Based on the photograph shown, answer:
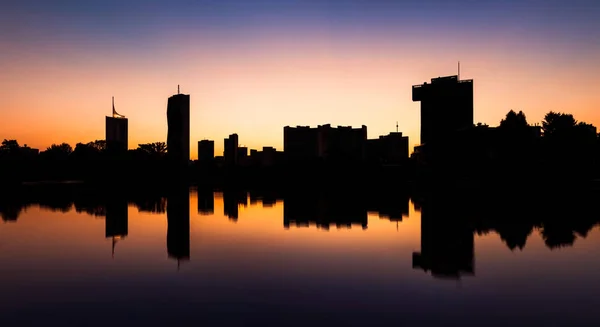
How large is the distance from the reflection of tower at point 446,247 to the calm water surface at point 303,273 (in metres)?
0.07

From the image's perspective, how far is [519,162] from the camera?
316 feet

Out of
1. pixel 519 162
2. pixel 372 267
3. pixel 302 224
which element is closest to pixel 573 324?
pixel 372 267

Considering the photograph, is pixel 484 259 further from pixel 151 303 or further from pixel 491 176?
pixel 491 176

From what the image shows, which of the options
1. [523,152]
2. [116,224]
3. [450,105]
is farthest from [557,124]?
[116,224]

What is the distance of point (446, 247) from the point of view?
87.9ft

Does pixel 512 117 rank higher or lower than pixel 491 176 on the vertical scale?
higher

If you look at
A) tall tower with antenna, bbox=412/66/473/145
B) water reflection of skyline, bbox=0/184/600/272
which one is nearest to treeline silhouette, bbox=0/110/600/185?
tall tower with antenna, bbox=412/66/473/145

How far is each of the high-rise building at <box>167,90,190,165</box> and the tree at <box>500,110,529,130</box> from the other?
103 metres

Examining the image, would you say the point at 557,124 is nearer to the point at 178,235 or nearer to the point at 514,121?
the point at 514,121

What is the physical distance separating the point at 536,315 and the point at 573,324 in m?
1.05

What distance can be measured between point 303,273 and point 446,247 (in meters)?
10.2

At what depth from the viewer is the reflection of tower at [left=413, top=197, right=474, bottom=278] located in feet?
70.6

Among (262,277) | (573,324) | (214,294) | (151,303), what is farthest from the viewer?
(262,277)

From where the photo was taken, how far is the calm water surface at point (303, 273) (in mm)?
14805
